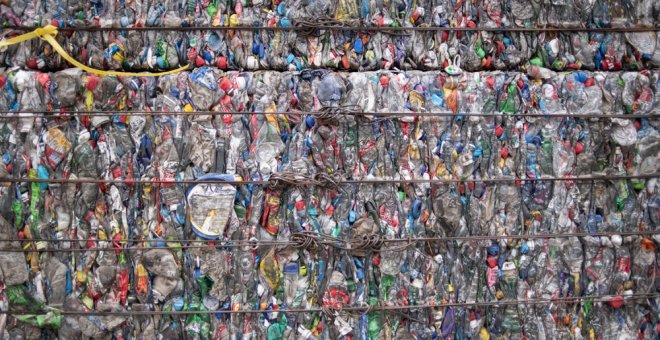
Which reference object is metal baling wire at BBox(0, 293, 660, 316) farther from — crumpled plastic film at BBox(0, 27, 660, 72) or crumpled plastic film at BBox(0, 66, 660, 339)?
crumpled plastic film at BBox(0, 27, 660, 72)

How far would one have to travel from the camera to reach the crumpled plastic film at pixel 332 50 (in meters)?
2.25

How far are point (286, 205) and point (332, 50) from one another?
0.63 metres

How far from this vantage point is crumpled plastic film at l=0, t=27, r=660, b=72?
7.39ft

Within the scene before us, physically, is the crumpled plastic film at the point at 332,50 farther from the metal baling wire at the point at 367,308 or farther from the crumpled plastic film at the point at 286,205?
the metal baling wire at the point at 367,308

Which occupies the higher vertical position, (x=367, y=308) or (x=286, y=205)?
(x=286, y=205)

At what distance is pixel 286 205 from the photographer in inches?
88.1

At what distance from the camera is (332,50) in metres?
2.29

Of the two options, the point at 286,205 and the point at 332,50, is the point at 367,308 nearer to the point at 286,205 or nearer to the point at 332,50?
the point at 286,205

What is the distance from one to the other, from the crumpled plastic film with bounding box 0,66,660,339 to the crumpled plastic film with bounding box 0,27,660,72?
69 mm

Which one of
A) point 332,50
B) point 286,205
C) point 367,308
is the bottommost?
point 367,308

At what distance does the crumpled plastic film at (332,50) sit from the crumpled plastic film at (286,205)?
0.07 m

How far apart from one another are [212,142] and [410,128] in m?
0.77

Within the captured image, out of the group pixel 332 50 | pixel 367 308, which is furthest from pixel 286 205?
pixel 332 50

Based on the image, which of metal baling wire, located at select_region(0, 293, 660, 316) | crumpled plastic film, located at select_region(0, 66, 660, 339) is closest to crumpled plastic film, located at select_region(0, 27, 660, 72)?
crumpled plastic film, located at select_region(0, 66, 660, 339)
